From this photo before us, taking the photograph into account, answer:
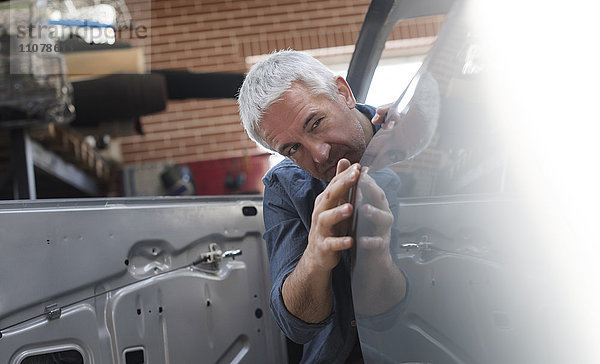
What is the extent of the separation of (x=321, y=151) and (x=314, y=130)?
0.05m

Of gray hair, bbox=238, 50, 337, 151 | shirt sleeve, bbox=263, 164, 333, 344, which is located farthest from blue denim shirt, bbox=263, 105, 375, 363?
gray hair, bbox=238, 50, 337, 151

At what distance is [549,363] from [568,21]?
0.34 metres

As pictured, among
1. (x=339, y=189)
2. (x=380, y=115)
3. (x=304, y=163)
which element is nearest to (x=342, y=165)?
(x=339, y=189)

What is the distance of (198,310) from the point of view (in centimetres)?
163

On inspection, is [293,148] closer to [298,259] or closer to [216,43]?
[298,259]

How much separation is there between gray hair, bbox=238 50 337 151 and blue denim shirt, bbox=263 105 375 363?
130 mm

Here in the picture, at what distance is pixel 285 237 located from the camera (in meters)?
1.40

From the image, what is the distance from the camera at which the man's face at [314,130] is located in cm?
131

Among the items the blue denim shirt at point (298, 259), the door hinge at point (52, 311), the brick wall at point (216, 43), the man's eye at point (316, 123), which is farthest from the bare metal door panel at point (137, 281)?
the brick wall at point (216, 43)

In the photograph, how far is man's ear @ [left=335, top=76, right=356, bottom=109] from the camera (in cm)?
141

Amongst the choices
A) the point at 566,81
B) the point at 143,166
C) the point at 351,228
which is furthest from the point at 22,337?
the point at 143,166

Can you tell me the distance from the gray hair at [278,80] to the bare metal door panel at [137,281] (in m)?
0.38

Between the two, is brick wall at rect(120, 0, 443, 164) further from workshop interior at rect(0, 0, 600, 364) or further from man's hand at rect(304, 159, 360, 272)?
man's hand at rect(304, 159, 360, 272)

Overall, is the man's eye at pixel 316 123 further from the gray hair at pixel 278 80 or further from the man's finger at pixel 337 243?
the man's finger at pixel 337 243
